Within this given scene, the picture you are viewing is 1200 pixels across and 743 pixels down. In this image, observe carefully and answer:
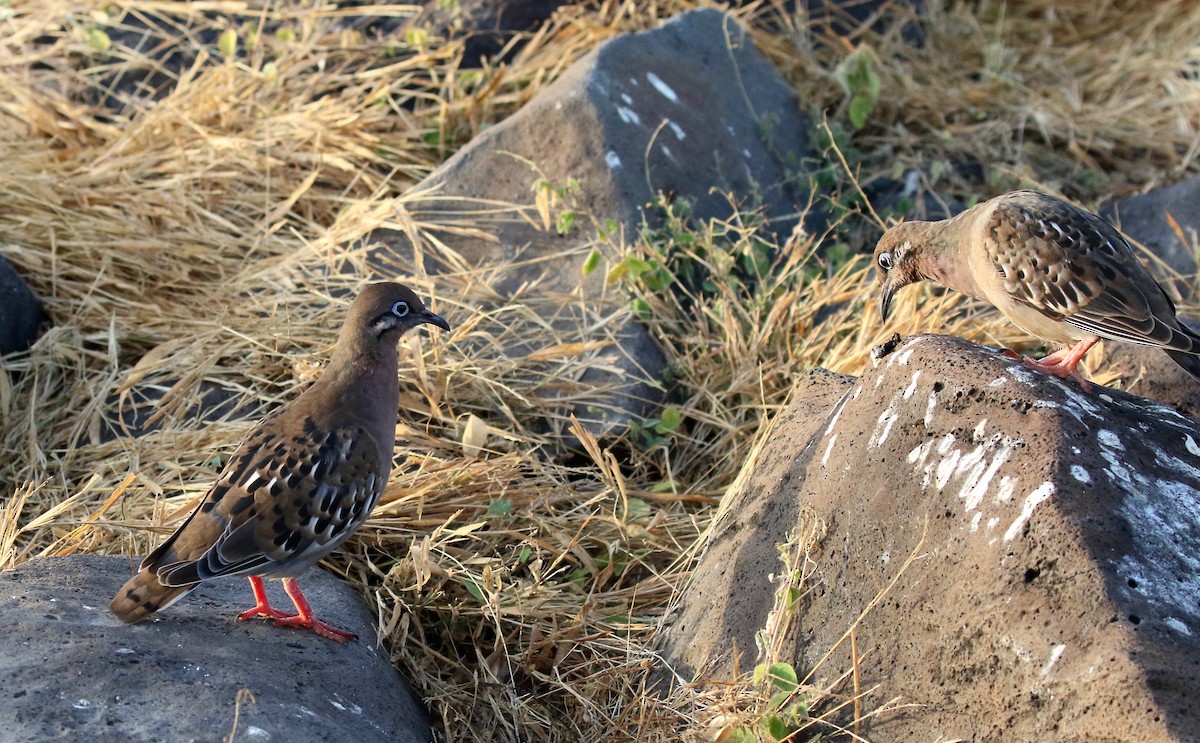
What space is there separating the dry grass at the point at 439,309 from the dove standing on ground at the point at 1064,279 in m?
0.90

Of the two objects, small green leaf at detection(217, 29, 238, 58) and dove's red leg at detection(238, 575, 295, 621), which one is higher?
small green leaf at detection(217, 29, 238, 58)

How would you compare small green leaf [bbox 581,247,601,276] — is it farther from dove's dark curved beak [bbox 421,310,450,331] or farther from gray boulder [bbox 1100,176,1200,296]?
gray boulder [bbox 1100,176,1200,296]

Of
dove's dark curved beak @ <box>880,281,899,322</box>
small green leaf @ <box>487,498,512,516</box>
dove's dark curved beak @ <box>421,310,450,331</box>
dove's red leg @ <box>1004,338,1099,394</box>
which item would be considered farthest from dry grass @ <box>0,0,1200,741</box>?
dove's red leg @ <box>1004,338,1099,394</box>

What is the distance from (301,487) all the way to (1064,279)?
8.35ft

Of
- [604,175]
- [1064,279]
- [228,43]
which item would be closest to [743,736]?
[1064,279]

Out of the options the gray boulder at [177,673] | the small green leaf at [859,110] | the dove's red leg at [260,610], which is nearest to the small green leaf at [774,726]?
the gray boulder at [177,673]

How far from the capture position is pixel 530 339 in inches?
217

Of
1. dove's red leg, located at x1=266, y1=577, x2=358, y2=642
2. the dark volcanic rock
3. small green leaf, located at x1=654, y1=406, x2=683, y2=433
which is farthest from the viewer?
the dark volcanic rock

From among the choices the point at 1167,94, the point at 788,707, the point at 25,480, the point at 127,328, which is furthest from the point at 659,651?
the point at 1167,94

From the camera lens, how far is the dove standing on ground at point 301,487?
3.49m

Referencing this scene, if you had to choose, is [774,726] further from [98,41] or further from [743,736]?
[98,41]

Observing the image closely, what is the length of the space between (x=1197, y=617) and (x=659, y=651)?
1659 mm

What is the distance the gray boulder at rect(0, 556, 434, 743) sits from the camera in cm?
298

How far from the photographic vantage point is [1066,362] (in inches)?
158
